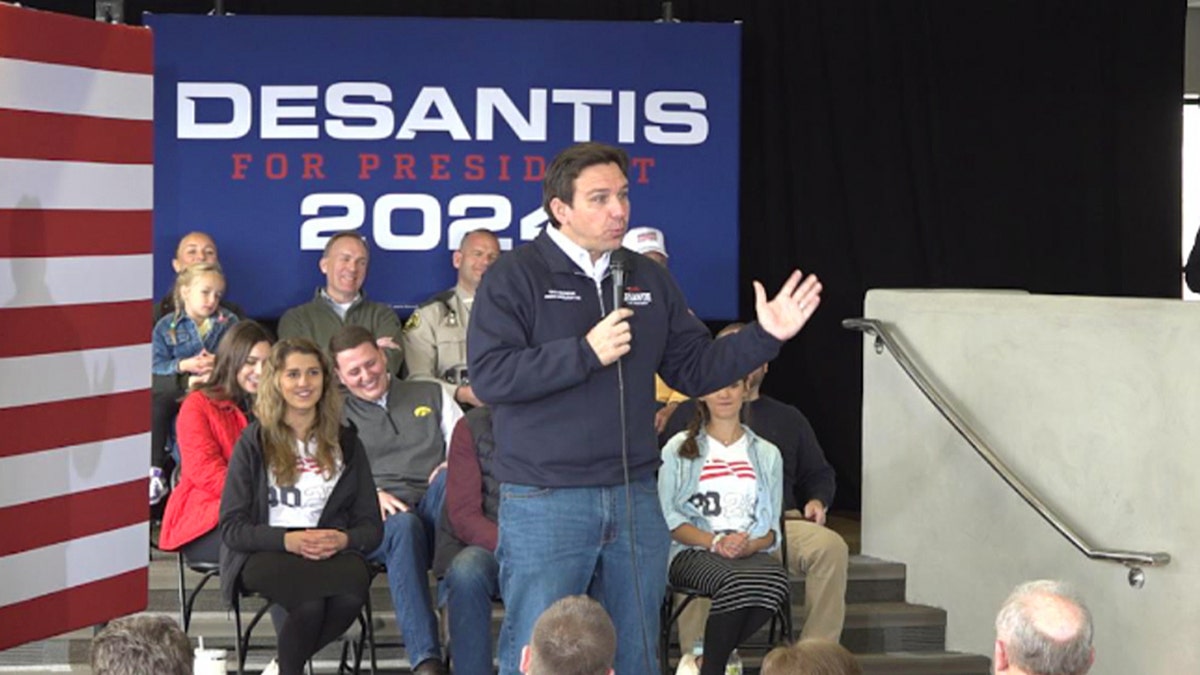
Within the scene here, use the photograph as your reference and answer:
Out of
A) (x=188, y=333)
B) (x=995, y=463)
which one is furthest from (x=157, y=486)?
(x=995, y=463)

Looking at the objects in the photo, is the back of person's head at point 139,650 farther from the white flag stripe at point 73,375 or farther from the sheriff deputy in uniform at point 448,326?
the sheriff deputy in uniform at point 448,326

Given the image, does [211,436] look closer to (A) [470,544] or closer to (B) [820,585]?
(A) [470,544]

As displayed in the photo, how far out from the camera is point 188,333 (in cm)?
671

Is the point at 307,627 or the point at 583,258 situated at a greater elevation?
the point at 583,258

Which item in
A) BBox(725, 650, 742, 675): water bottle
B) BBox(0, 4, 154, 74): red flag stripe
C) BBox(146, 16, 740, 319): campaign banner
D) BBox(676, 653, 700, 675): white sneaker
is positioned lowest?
BBox(725, 650, 742, 675): water bottle

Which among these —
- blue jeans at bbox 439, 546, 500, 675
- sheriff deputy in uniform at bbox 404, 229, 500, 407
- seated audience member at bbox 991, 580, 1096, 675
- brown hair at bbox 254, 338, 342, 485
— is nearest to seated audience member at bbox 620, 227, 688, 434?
sheriff deputy in uniform at bbox 404, 229, 500, 407

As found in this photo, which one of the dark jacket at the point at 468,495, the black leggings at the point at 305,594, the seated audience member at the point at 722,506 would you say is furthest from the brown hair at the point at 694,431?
the black leggings at the point at 305,594

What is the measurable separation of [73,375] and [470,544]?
2.87m

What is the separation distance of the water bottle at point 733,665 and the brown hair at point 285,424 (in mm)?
1251

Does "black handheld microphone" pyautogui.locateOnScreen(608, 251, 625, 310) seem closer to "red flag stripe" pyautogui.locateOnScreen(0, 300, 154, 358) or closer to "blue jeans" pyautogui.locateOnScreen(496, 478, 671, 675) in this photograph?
"blue jeans" pyautogui.locateOnScreen(496, 478, 671, 675)

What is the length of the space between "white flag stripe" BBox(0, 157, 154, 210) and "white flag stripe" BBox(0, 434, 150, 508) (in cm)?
35

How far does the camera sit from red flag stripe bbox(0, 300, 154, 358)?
2678 millimetres

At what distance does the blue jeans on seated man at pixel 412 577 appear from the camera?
552 cm

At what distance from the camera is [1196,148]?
377 inches
